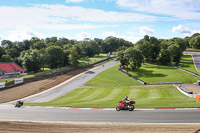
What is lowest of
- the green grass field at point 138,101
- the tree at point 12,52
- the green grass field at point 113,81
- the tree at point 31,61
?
the green grass field at point 113,81

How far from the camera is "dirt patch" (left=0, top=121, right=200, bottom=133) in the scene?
13312 millimetres

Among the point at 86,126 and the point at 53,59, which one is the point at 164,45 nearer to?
the point at 53,59

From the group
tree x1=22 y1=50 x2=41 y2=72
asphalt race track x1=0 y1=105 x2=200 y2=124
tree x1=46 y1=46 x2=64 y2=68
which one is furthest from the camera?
tree x1=46 y1=46 x2=64 y2=68

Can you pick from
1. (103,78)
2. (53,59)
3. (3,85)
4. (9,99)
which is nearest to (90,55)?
(53,59)

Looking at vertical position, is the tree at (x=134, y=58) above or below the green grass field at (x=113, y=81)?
above

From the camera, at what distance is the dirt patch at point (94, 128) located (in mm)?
13312

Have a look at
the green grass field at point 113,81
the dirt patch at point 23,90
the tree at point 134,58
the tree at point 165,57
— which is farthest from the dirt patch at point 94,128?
the tree at point 165,57

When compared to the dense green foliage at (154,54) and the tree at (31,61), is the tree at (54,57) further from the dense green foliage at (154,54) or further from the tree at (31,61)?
the dense green foliage at (154,54)

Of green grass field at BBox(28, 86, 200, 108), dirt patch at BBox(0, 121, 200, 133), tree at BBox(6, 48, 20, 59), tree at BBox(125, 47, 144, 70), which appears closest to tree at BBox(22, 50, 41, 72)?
tree at BBox(125, 47, 144, 70)

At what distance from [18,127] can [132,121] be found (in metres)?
11.2

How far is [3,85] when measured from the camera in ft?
153

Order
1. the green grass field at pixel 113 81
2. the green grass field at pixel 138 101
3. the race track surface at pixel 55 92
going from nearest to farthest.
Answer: the green grass field at pixel 138 101
the race track surface at pixel 55 92
the green grass field at pixel 113 81

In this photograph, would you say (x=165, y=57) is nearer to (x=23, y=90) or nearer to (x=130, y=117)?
(x=23, y=90)

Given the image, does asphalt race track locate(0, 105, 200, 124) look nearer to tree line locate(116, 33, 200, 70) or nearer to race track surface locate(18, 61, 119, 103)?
race track surface locate(18, 61, 119, 103)
